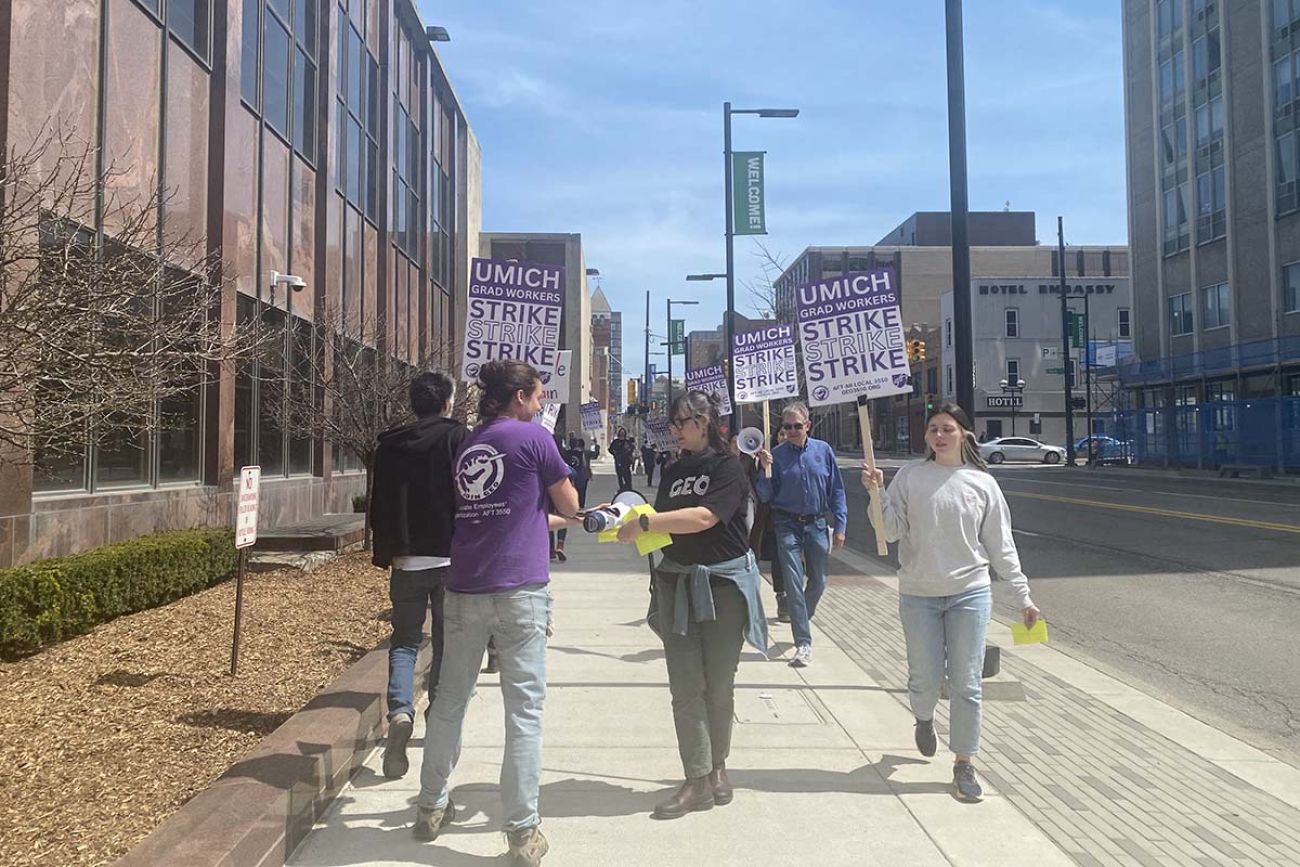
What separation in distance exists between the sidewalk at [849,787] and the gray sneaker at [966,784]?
2.1 inches

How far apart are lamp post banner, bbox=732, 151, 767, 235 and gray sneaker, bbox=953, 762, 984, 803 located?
15.8m

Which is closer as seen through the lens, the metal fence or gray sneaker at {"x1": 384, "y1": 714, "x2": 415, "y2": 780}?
gray sneaker at {"x1": 384, "y1": 714, "x2": 415, "y2": 780}

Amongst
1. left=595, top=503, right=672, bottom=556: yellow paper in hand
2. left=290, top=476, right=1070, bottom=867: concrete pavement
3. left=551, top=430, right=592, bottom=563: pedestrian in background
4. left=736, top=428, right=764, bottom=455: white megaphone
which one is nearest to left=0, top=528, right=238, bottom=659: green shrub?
left=290, top=476, right=1070, bottom=867: concrete pavement

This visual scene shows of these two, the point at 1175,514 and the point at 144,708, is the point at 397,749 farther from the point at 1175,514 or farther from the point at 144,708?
the point at 1175,514

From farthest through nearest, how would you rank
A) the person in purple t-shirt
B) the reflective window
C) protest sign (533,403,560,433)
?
the reflective window < protest sign (533,403,560,433) < the person in purple t-shirt

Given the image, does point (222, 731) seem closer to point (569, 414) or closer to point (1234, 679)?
point (1234, 679)

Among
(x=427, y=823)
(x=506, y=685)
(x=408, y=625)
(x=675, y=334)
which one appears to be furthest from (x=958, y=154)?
(x=675, y=334)

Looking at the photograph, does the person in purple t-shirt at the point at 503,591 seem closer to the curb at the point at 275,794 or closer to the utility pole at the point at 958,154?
the curb at the point at 275,794

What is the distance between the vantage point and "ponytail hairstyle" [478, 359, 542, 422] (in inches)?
163

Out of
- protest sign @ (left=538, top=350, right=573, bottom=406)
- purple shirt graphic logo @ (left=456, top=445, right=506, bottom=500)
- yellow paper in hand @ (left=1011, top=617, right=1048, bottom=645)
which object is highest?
protest sign @ (left=538, top=350, right=573, bottom=406)

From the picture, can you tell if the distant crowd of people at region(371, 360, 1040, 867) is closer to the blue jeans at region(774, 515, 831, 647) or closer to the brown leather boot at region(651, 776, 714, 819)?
the brown leather boot at region(651, 776, 714, 819)

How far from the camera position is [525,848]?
371 centimetres

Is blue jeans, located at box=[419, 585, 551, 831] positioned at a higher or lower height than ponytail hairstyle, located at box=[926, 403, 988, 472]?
lower

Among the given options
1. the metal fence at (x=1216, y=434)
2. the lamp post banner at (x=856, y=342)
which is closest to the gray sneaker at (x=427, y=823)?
the lamp post banner at (x=856, y=342)
